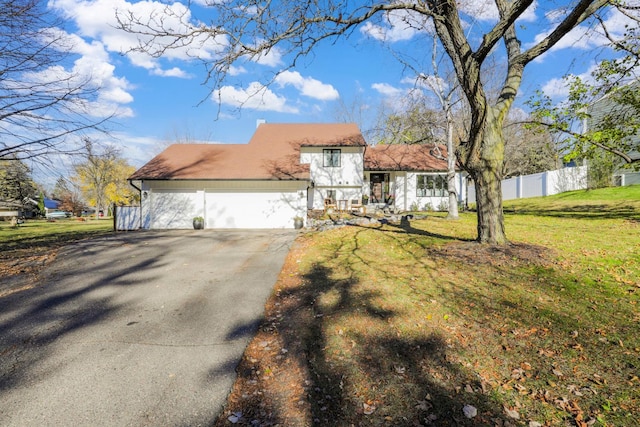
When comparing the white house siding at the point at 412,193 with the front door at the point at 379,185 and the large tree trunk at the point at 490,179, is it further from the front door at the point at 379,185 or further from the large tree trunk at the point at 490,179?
the large tree trunk at the point at 490,179

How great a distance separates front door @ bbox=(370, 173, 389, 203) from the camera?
23.4 m

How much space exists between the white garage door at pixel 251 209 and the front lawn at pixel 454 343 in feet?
28.8

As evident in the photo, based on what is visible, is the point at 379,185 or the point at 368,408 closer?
the point at 368,408

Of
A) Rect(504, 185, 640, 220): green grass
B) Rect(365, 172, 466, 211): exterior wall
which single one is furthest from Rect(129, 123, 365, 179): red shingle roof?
Rect(504, 185, 640, 220): green grass

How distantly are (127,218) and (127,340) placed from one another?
49.1ft

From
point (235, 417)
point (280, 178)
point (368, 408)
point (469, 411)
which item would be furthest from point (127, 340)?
point (280, 178)

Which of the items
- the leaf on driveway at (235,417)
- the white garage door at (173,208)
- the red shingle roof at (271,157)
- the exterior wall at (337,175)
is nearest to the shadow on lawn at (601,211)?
the red shingle roof at (271,157)

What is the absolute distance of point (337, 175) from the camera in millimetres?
21250

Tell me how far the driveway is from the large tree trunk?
5243 mm

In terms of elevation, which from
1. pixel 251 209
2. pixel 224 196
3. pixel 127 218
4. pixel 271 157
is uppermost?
pixel 271 157

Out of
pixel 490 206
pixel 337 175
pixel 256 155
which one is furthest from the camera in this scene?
pixel 337 175

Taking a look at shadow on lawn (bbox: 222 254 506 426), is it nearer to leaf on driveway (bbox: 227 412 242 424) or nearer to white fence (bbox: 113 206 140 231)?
leaf on driveway (bbox: 227 412 242 424)

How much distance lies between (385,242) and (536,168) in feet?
109

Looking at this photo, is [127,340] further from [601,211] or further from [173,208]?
[601,211]
